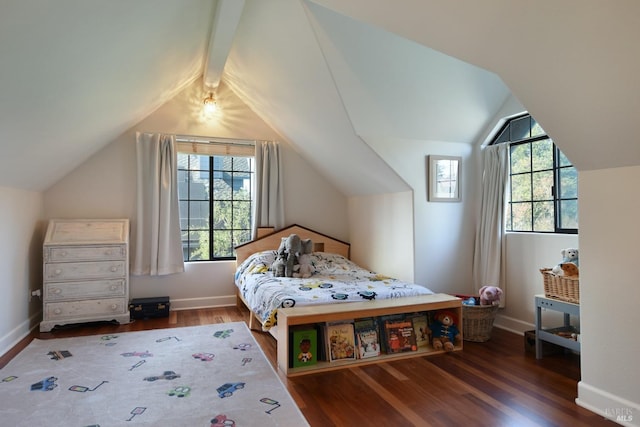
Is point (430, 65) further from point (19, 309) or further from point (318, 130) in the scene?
point (19, 309)

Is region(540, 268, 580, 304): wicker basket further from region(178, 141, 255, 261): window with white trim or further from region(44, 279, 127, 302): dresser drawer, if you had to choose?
region(44, 279, 127, 302): dresser drawer

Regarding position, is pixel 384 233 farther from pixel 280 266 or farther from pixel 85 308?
pixel 85 308

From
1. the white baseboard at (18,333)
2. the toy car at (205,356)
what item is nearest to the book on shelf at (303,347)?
the toy car at (205,356)

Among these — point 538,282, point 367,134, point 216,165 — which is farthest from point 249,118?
point 538,282

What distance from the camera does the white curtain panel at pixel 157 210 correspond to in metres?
4.27

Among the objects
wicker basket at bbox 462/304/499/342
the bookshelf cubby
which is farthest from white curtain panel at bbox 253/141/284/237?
wicker basket at bbox 462/304/499/342

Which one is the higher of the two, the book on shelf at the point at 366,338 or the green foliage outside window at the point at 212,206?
the green foliage outside window at the point at 212,206

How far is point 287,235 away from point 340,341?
7.03ft

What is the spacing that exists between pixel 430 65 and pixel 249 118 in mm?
2459

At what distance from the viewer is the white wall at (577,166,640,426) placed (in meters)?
1.96

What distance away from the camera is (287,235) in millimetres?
4777

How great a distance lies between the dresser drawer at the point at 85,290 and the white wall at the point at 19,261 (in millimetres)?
221

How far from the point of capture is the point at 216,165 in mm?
4848

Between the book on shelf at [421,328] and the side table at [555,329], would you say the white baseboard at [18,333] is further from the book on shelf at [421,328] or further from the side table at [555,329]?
the side table at [555,329]
